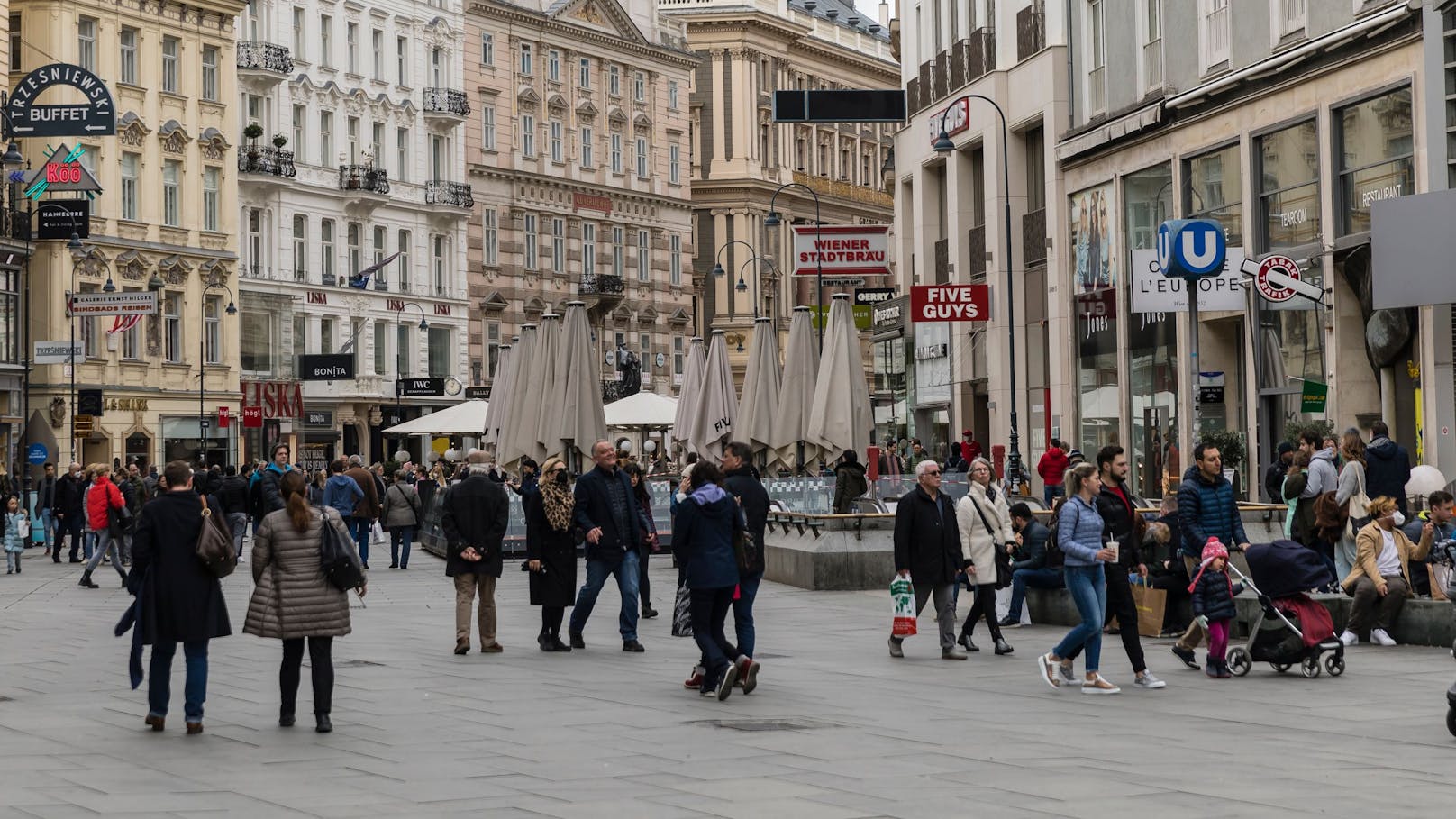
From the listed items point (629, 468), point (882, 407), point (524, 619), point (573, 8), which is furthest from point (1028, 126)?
point (573, 8)

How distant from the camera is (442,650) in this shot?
19.8 meters

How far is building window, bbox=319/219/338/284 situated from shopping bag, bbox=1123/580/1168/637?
190ft

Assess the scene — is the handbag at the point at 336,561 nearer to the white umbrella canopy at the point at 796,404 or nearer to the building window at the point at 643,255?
the white umbrella canopy at the point at 796,404

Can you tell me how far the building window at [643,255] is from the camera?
93.4m

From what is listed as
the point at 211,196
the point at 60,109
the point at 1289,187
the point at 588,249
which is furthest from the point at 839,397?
the point at 588,249

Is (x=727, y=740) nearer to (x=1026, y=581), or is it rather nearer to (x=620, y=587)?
(x=620, y=587)

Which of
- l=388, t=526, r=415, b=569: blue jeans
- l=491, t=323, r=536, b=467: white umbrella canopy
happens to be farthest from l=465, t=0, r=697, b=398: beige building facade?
l=388, t=526, r=415, b=569: blue jeans

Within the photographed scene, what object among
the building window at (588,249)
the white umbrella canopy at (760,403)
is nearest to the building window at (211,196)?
the building window at (588,249)

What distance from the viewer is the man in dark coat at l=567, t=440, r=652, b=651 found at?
1952 centimetres

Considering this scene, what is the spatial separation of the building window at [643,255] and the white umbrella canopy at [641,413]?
4692 cm

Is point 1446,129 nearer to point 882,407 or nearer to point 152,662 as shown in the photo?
point 152,662

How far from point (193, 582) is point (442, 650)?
19.5 ft

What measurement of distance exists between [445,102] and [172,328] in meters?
17.9

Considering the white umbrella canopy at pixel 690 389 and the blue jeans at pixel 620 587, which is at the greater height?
the white umbrella canopy at pixel 690 389
